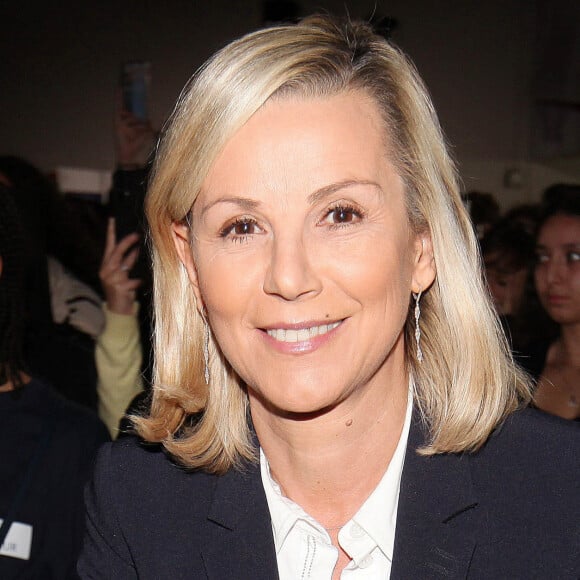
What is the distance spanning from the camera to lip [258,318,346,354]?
1506mm

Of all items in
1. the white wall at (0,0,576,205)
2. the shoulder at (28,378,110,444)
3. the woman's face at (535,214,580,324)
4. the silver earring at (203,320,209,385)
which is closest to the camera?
the silver earring at (203,320,209,385)

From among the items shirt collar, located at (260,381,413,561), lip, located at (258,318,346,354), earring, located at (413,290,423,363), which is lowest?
shirt collar, located at (260,381,413,561)

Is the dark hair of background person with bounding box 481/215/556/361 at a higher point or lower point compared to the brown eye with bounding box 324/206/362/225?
lower

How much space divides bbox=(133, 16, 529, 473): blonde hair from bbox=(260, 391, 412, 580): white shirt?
4.7 inches

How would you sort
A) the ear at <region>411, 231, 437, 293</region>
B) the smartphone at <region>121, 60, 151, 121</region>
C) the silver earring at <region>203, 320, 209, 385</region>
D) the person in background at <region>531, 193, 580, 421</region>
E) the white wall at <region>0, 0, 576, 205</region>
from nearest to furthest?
the ear at <region>411, 231, 437, 293</region> → the silver earring at <region>203, 320, 209, 385</region> → the person in background at <region>531, 193, 580, 421</region> → the smartphone at <region>121, 60, 151, 121</region> → the white wall at <region>0, 0, 576, 205</region>

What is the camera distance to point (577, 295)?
3.17 m

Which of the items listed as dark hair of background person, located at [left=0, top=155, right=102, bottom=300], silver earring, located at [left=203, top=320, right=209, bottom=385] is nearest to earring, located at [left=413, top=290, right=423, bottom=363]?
silver earring, located at [left=203, top=320, right=209, bottom=385]

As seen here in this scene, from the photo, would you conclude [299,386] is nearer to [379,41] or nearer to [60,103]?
[379,41]

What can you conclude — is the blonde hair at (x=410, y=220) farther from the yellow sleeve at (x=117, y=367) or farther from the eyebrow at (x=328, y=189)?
the yellow sleeve at (x=117, y=367)

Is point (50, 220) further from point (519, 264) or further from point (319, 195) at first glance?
point (319, 195)

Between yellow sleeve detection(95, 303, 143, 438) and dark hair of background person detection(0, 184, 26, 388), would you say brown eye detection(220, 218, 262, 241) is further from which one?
yellow sleeve detection(95, 303, 143, 438)

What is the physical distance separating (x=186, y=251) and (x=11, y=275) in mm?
838

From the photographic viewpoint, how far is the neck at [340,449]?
1613 millimetres

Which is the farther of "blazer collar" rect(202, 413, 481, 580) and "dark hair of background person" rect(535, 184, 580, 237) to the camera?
"dark hair of background person" rect(535, 184, 580, 237)
